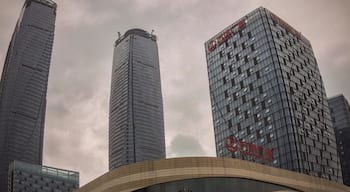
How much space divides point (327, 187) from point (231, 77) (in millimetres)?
68584

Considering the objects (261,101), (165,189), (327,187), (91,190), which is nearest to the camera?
(165,189)

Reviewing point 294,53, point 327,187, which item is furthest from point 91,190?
point 294,53

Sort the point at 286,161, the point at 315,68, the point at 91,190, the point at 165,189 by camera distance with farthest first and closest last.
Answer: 1. the point at 315,68
2. the point at 286,161
3. the point at 91,190
4. the point at 165,189

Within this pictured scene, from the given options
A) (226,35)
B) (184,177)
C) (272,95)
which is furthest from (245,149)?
(226,35)

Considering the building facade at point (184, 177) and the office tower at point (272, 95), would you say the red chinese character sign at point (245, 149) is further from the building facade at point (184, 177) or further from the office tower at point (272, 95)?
the office tower at point (272, 95)

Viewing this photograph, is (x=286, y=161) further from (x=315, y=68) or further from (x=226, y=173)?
(x=226, y=173)

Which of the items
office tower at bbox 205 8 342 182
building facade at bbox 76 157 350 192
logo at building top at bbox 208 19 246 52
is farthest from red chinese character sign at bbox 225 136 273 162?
logo at building top at bbox 208 19 246 52

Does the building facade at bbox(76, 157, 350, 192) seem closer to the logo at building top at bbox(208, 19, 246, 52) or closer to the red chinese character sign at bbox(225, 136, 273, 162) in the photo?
the red chinese character sign at bbox(225, 136, 273, 162)

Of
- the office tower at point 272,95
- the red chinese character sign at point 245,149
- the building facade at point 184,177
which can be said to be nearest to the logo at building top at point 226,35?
the office tower at point 272,95

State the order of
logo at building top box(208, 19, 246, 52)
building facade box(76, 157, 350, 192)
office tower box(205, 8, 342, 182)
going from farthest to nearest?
1. logo at building top box(208, 19, 246, 52)
2. office tower box(205, 8, 342, 182)
3. building facade box(76, 157, 350, 192)

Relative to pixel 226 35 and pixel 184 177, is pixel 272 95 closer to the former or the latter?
pixel 226 35

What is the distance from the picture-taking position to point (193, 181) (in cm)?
6706

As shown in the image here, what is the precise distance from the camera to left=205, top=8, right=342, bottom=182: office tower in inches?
5374

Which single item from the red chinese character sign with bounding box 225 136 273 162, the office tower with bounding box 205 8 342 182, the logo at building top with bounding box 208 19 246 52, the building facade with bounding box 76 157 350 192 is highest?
the logo at building top with bounding box 208 19 246 52
